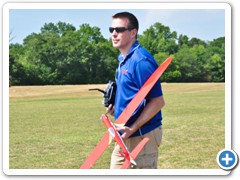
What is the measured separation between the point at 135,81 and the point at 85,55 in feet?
8.56

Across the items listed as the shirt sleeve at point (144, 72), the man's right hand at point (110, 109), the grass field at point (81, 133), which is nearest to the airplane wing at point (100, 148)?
the man's right hand at point (110, 109)

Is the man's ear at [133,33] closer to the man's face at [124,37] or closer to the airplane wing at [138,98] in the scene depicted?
the man's face at [124,37]

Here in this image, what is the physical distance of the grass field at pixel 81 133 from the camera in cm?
556

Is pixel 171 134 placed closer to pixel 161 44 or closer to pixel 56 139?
pixel 56 139

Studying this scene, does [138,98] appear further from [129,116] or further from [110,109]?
[110,109]

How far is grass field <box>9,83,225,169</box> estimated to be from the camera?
18.2ft

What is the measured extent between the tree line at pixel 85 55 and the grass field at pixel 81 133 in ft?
0.81
